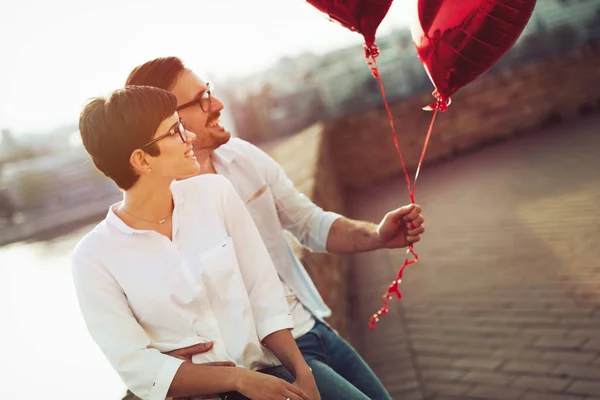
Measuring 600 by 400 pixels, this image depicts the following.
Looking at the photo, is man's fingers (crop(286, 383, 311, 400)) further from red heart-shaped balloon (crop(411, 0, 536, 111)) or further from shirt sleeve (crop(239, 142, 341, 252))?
red heart-shaped balloon (crop(411, 0, 536, 111))

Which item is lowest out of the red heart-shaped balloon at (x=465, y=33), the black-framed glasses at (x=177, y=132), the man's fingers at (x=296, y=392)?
the man's fingers at (x=296, y=392)

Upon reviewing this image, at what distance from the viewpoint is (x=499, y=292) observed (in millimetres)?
3686

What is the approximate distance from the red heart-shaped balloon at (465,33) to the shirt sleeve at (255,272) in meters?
0.76

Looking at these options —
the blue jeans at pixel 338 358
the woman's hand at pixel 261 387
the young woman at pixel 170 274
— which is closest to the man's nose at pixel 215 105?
the young woman at pixel 170 274

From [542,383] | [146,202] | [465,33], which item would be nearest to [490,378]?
[542,383]

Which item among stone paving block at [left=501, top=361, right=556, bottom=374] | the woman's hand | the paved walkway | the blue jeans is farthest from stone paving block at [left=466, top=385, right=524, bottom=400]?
the woman's hand

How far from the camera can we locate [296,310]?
179 cm

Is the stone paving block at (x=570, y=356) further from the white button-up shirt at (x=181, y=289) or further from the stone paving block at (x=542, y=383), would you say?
the white button-up shirt at (x=181, y=289)

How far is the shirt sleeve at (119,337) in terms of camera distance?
50.2 inches

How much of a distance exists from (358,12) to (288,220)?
79 cm

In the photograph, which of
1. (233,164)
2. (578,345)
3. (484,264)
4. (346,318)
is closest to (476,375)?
(578,345)

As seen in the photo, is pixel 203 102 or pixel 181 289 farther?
pixel 203 102

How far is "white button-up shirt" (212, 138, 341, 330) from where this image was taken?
193 centimetres

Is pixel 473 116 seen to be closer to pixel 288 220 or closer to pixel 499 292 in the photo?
pixel 499 292
